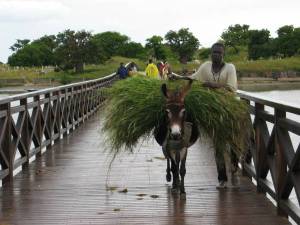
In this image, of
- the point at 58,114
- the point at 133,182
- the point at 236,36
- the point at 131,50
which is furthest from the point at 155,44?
the point at 133,182

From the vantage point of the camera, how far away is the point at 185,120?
6.32m

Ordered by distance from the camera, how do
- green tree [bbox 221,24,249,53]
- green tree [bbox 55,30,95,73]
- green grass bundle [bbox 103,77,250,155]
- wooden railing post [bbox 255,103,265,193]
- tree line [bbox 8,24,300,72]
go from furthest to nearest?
green tree [bbox 221,24,249,53] → tree line [bbox 8,24,300,72] → green tree [bbox 55,30,95,73] → green grass bundle [bbox 103,77,250,155] → wooden railing post [bbox 255,103,265,193]

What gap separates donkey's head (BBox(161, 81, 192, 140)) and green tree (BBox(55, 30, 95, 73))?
6734cm

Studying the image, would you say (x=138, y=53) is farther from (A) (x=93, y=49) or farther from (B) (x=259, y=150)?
(B) (x=259, y=150)

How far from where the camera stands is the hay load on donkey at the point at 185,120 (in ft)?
21.4

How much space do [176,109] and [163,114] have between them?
614mm

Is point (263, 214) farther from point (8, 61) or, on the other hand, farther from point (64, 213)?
point (8, 61)

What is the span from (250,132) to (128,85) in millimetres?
1450

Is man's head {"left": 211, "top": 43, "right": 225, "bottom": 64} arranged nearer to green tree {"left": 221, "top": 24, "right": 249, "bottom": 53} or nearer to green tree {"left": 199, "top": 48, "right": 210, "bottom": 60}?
green tree {"left": 199, "top": 48, "right": 210, "bottom": 60}

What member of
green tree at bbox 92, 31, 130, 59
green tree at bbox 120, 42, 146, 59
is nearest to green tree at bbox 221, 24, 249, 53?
green tree at bbox 120, 42, 146, 59

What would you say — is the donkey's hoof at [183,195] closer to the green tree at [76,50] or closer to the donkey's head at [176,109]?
the donkey's head at [176,109]

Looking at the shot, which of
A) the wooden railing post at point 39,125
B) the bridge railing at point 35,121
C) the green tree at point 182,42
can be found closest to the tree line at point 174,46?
the green tree at point 182,42

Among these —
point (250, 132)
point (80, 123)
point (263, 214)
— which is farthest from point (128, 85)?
point (80, 123)

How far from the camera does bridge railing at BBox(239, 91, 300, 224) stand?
5.03m
